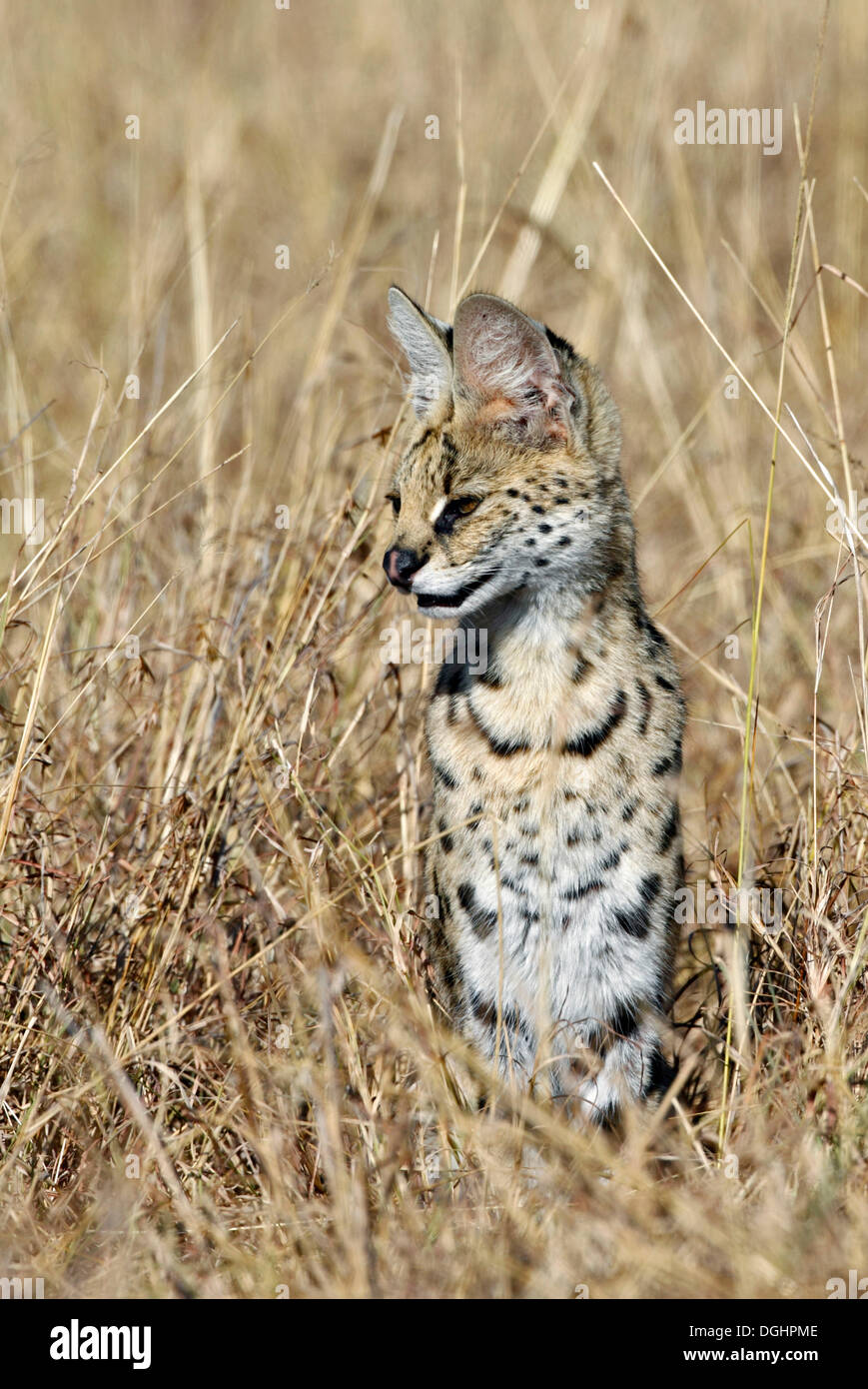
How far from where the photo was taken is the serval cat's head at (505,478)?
9.82 ft

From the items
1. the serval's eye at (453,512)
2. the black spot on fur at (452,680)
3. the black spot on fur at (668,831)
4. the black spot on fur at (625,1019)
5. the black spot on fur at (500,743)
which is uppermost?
the serval's eye at (453,512)

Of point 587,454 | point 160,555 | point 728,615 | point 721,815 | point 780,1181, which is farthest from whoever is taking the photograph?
point 728,615

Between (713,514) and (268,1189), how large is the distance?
3.01 metres

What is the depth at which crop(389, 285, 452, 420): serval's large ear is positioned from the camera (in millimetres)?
3236

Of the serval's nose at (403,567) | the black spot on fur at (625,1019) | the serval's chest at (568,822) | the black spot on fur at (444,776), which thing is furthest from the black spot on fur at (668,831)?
the serval's nose at (403,567)

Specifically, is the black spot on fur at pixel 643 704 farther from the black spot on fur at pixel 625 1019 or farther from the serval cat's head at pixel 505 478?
the black spot on fur at pixel 625 1019

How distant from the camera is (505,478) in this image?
3066 millimetres

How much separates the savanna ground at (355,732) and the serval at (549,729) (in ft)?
0.57

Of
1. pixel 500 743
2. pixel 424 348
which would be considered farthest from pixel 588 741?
pixel 424 348

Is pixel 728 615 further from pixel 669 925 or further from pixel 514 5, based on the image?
pixel 514 5

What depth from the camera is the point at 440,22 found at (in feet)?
26.2

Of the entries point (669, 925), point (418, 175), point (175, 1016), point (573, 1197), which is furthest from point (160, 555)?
point (418, 175)

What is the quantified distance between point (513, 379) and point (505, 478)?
8.4 inches

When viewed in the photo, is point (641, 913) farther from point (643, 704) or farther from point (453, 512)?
point (453, 512)
